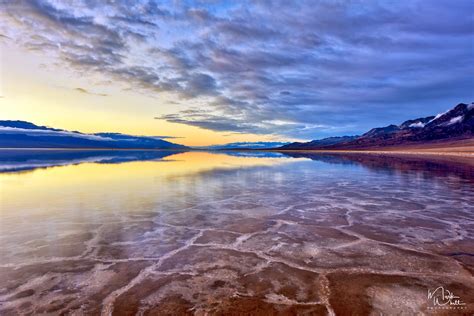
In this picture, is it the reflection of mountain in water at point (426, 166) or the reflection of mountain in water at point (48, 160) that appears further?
the reflection of mountain in water at point (48, 160)

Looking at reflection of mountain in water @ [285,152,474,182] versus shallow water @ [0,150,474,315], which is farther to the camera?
reflection of mountain in water @ [285,152,474,182]

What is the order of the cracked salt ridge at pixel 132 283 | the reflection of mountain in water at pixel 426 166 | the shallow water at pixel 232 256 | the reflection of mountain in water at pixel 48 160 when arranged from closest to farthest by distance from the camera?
the cracked salt ridge at pixel 132 283 < the shallow water at pixel 232 256 < the reflection of mountain in water at pixel 426 166 < the reflection of mountain in water at pixel 48 160

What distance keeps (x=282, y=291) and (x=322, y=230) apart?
3.18 metres

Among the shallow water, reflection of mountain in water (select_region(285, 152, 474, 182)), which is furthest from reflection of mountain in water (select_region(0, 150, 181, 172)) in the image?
reflection of mountain in water (select_region(285, 152, 474, 182))

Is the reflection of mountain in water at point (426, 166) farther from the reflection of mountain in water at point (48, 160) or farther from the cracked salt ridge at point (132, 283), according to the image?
the reflection of mountain in water at point (48, 160)

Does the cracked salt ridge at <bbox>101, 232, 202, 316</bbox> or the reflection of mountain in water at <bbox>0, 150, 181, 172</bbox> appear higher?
the reflection of mountain in water at <bbox>0, 150, 181, 172</bbox>

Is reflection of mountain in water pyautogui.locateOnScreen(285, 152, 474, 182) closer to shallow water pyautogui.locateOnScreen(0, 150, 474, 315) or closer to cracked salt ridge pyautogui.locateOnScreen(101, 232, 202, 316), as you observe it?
shallow water pyautogui.locateOnScreen(0, 150, 474, 315)

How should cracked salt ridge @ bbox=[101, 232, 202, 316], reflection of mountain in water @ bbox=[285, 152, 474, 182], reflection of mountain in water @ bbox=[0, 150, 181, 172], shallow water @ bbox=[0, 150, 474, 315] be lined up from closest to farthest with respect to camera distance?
cracked salt ridge @ bbox=[101, 232, 202, 316] < shallow water @ bbox=[0, 150, 474, 315] < reflection of mountain in water @ bbox=[285, 152, 474, 182] < reflection of mountain in water @ bbox=[0, 150, 181, 172]
